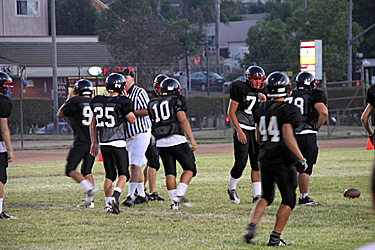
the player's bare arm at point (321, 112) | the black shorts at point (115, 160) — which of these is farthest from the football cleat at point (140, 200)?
the player's bare arm at point (321, 112)

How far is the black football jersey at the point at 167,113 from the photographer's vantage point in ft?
28.7

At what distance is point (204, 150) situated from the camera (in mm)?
22328

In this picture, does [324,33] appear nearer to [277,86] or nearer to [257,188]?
[257,188]

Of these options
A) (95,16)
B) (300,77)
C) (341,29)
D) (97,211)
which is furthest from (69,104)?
(95,16)

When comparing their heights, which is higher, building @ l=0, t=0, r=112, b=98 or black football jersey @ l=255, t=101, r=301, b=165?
building @ l=0, t=0, r=112, b=98

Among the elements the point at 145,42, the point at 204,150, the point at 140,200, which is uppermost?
the point at 145,42

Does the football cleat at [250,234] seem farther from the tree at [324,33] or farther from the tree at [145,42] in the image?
the tree at [324,33]

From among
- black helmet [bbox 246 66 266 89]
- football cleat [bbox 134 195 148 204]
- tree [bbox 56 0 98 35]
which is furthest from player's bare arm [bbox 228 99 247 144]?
tree [bbox 56 0 98 35]

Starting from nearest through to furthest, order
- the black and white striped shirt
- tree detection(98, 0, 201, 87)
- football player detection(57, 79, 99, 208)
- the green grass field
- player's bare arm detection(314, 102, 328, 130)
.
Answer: the green grass field → player's bare arm detection(314, 102, 328, 130) → football player detection(57, 79, 99, 208) → the black and white striped shirt → tree detection(98, 0, 201, 87)

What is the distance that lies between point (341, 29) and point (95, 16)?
80.6 ft

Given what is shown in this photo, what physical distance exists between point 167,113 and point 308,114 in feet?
7.28

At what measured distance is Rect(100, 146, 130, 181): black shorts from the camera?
870 cm

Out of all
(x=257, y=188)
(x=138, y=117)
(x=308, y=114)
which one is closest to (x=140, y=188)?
(x=138, y=117)

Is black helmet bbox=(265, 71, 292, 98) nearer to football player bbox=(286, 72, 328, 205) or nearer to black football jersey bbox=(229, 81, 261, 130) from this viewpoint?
football player bbox=(286, 72, 328, 205)
